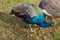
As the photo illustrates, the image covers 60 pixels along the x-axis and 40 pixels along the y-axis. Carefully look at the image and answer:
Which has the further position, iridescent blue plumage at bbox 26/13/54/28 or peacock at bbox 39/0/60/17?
peacock at bbox 39/0/60/17

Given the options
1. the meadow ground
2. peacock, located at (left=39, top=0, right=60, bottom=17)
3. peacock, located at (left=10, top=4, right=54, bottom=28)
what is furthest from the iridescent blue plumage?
peacock, located at (left=39, top=0, right=60, bottom=17)

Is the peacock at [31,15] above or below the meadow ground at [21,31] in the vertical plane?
above

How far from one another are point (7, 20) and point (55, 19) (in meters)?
1.37

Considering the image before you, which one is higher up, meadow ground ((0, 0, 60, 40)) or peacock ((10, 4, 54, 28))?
peacock ((10, 4, 54, 28))

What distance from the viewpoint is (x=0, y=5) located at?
26.4ft

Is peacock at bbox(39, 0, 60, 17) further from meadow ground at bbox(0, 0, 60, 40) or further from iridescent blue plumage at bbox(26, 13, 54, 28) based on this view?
iridescent blue plumage at bbox(26, 13, 54, 28)

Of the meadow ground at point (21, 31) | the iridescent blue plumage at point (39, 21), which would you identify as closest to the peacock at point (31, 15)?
the iridescent blue plumage at point (39, 21)

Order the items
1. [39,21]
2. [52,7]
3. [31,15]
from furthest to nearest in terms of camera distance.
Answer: [52,7]
[39,21]
[31,15]

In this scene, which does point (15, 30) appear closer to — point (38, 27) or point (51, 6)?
point (38, 27)

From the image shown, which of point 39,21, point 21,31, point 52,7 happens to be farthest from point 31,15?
point 52,7

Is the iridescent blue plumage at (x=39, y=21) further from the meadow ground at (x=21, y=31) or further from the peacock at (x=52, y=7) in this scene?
the peacock at (x=52, y=7)

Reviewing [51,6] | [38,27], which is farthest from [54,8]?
[38,27]

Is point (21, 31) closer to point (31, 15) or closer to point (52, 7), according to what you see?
point (31, 15)

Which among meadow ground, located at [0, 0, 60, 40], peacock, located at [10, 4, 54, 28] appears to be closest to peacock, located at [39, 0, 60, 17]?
meadow ground, located at [0, 0, 60, 40]
